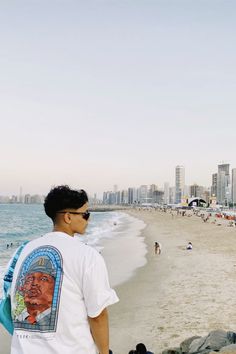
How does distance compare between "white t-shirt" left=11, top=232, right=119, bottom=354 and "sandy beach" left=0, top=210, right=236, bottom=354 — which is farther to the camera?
"sandy beach" left=0, top=210, right=236, bottom=354

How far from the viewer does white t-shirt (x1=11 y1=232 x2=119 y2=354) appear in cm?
191

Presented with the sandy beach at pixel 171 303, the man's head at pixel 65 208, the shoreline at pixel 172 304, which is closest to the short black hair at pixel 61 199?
the man's head at pixel 65 208

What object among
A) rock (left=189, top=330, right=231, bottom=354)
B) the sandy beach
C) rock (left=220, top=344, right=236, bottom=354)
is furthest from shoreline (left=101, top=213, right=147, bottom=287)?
rock (left=220, top=344, right=236, bottom=354)

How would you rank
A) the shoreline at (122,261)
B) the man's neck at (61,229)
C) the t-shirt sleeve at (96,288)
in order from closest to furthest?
1. the t-shirt sleeve at (96,288)
2. the man's neck at (61,229)
3. the shoreline at (122,261)

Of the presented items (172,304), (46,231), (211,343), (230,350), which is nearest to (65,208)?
(230,350)

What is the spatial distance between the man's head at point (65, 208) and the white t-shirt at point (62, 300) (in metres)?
0.26

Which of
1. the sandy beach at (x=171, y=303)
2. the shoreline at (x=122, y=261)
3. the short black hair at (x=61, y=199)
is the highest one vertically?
the short black hair at (x=61, y=199)

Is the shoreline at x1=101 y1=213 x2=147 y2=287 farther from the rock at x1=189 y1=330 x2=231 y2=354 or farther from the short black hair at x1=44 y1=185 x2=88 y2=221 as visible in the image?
the short black hair at x1=44 y1=185 x2=88 y2=221

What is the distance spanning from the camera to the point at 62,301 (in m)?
1.92

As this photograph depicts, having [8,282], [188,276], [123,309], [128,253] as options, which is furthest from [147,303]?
[128,253]

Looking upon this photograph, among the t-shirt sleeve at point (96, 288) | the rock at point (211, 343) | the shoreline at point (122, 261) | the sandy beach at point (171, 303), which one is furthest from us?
the shoreline at point (122, 261)

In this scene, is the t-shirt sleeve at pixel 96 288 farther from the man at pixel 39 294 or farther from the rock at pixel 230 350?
the rock at pixel 230 350

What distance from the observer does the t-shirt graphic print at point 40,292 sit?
191 cm

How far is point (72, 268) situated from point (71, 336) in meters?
0.34
